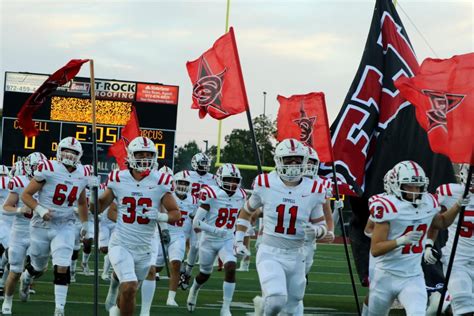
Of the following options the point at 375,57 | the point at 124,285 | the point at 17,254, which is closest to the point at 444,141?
the point at 124,285

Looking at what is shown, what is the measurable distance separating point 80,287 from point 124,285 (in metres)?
5.86

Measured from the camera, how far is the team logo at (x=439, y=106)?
8852 mm

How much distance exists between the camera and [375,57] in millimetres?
12719

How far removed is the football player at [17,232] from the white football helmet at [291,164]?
341cm

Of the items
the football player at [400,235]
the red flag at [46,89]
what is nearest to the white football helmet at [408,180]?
the football player at [400,235]

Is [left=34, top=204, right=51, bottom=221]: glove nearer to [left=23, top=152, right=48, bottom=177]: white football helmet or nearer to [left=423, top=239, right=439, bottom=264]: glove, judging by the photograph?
[left=23, top=152, right=48, bottom=177]: white football helmet

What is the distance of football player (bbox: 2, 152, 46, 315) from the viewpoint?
37.1ft

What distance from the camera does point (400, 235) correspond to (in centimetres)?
834

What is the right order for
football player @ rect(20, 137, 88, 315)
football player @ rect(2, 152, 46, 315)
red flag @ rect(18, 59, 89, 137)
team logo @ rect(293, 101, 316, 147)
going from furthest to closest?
team logo @ rect(293, 101, 316, 147), football player @ rect(2, 152, 46, 315), football player @ rect(20, 137, 88, 315), red flag @ rect(18, 59, 89, 137)

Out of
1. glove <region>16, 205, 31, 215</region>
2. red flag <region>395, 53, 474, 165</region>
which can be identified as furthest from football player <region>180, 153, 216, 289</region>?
red flag <region>395, 53, 474, 165</region>

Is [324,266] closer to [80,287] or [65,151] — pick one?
[80,287]

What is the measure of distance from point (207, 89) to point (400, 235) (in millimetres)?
4254

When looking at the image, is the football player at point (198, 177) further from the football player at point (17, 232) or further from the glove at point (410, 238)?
the glove at point (410, 238)

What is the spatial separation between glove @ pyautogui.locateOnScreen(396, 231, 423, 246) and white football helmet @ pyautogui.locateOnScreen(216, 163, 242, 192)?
16.7ft
